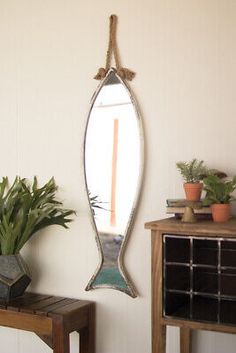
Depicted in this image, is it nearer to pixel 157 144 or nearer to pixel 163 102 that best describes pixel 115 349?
pixel 157 144

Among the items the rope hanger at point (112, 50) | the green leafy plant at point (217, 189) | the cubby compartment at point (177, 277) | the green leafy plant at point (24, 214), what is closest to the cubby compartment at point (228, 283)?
the cubby compartment at point (177, 277)

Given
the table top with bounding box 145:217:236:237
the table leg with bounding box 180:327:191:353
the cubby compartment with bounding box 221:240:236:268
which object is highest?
the table top with bounding box 145:217:236:237

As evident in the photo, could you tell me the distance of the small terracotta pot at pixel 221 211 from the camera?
6.03 ft

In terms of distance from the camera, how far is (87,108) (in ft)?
7.96

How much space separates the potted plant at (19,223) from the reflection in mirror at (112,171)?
0.69ft

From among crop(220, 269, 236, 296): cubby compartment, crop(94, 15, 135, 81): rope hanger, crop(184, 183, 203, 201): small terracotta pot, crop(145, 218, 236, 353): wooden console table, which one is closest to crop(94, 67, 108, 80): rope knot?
crop(94, 15, 135, 81): rope hanger

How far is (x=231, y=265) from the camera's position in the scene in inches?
73.2

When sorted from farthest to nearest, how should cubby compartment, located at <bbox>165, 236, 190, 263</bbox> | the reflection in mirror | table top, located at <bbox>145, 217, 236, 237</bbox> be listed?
the reflection in mirror
cubby compartment, located at <bbox>165, 236, 190, 263</bbox>
table top, located at <bbox>145, 217, 236, 237</bbox>

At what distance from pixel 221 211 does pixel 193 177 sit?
0.75ft

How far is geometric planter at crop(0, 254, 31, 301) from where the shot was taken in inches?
90.7

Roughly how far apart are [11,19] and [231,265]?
6.08 feet

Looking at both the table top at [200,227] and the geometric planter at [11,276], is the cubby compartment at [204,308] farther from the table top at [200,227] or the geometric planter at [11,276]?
the geometric planter at [11,276]

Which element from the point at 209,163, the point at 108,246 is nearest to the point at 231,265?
the point at 209,163

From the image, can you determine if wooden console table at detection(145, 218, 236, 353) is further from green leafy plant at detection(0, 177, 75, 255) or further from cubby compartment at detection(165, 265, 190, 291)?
green leafy plant at detection(0, 177, 75, 255)
